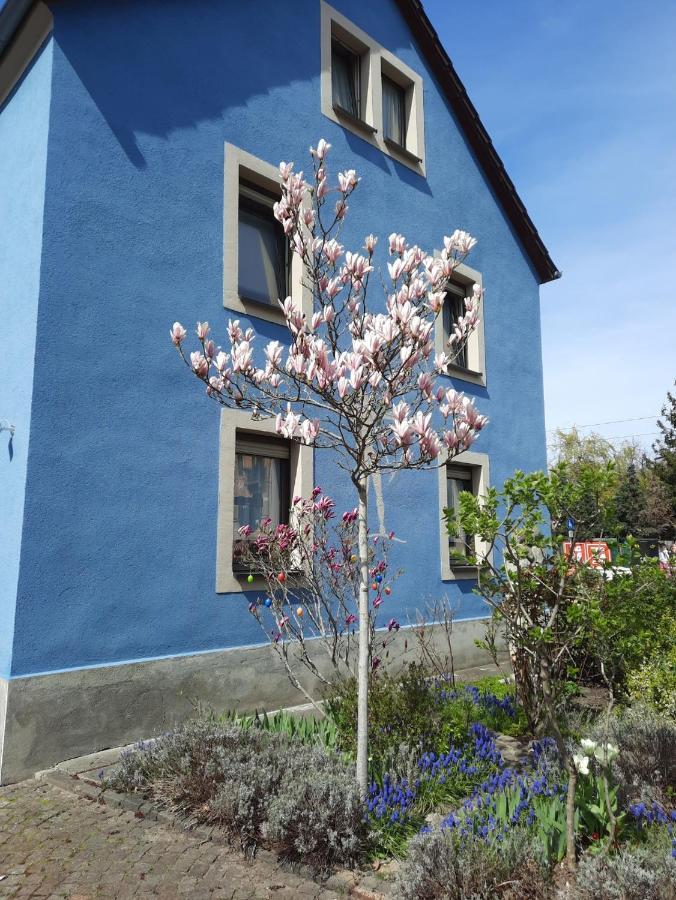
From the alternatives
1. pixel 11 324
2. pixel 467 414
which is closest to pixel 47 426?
pixel 11 324

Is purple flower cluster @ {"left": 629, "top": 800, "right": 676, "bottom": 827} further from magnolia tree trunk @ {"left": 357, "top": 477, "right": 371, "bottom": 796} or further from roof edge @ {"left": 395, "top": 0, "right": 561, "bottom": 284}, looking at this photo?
roof edge @ {"left": 395, "top": 0, "right": 561, "bottom": 284}

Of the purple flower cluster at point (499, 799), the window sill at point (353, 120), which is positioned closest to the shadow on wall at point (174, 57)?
the window sill at point (353, 120)

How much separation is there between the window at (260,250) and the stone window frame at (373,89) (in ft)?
6.06

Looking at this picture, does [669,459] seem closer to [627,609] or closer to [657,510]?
[657,510]

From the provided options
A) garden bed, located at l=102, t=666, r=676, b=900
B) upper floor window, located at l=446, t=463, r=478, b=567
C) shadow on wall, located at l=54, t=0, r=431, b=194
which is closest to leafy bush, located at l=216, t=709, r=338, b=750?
garden bed, located at l=102, t=666, r=676, b=900

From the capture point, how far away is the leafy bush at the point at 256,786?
3.74 meters

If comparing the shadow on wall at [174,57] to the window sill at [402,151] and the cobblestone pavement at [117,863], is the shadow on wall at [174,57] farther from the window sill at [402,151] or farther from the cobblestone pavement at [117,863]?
the cobblestone pavement at [117,863]

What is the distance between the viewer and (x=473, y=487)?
1100 centimetres

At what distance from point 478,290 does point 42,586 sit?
414 cm

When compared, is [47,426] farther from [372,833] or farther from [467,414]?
[372,833]

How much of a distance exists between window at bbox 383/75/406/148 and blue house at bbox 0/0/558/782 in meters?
1.59

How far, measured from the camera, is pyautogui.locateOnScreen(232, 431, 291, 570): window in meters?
7.36

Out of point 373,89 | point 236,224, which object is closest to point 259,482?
point 236,224

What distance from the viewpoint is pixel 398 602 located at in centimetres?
889
